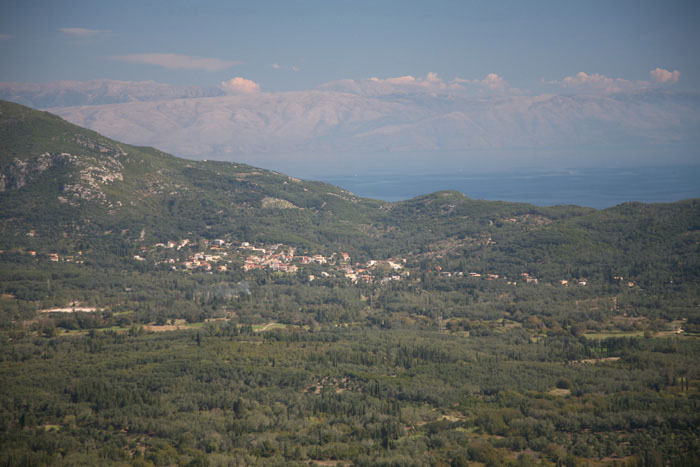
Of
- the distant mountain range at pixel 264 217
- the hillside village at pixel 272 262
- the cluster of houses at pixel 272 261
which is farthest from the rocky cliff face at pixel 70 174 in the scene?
the cluster of houses at pixel 272 261

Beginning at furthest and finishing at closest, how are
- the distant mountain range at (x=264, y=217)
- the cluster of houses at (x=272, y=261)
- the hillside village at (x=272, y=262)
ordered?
the cluster of houses at (x=272, y=261)
the distant mountain range at (x=264, y=217)
the hillside village at (x=272, y=262)

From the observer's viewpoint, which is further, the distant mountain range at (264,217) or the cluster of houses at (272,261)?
the cluster of houses at (272,261)

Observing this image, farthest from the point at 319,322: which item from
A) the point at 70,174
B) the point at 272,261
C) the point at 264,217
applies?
the point at 70,174

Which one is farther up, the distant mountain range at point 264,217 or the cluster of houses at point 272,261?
the distant mountain range at point 264,217

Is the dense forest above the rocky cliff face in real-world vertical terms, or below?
below

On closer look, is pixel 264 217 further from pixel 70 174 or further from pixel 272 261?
pixel 70 174

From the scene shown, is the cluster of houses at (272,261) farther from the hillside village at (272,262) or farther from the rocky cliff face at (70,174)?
the rocky cliff face at (70,174)

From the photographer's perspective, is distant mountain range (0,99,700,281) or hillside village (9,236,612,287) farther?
distant mountain range (0,99,700,281)

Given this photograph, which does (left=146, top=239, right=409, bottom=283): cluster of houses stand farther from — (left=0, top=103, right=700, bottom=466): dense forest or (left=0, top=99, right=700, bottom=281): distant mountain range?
(left=0, top=99, right=700, bottom=281): distant mountain range

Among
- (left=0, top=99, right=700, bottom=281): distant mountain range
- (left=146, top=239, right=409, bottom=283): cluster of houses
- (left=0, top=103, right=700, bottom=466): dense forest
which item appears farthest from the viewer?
(left=146, top=239, right=409, bottom=283): cluster of houses

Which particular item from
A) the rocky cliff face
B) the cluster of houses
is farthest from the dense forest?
the cluster of houses
